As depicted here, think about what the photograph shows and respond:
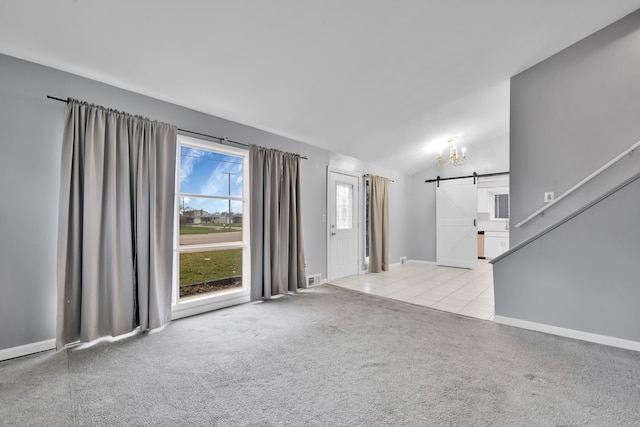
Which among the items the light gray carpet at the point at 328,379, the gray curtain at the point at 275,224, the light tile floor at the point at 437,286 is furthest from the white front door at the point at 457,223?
the gray curtain at the point at 275,224

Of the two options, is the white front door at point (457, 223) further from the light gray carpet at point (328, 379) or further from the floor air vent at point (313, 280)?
the light gray carpet at point (328, 379)

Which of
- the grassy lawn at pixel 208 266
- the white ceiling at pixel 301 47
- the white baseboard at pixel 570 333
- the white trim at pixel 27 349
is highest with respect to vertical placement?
the white ceiling at pixel 301 47

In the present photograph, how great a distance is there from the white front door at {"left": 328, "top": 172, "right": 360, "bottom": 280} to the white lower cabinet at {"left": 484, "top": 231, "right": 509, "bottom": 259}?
450 cm

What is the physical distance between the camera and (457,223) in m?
6.77

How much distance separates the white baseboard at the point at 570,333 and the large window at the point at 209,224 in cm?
327

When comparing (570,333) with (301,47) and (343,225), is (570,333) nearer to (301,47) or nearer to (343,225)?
(343,225)

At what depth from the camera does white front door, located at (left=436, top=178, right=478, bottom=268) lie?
6.60 meters

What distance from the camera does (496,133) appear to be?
19.8 ft

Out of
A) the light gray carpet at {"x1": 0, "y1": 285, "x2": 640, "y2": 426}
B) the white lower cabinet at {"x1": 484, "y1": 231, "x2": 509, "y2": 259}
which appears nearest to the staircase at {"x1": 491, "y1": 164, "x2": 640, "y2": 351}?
the light gray carpet at {"x1": 0, "y1": 285, "x2": 640, "y2": 426}

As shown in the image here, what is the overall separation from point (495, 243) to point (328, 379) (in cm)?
757

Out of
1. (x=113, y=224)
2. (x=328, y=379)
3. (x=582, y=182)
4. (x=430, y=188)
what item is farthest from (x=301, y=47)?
(x=430, y=188)

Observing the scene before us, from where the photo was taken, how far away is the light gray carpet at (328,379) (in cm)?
163

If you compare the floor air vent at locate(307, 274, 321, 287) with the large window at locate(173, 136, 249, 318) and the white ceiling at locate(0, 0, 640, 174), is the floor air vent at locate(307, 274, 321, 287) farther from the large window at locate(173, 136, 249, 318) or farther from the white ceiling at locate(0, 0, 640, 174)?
the white ceiling at locate(0, 0, 640, 174)

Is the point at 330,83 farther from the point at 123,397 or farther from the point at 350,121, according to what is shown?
the point at 123,397
